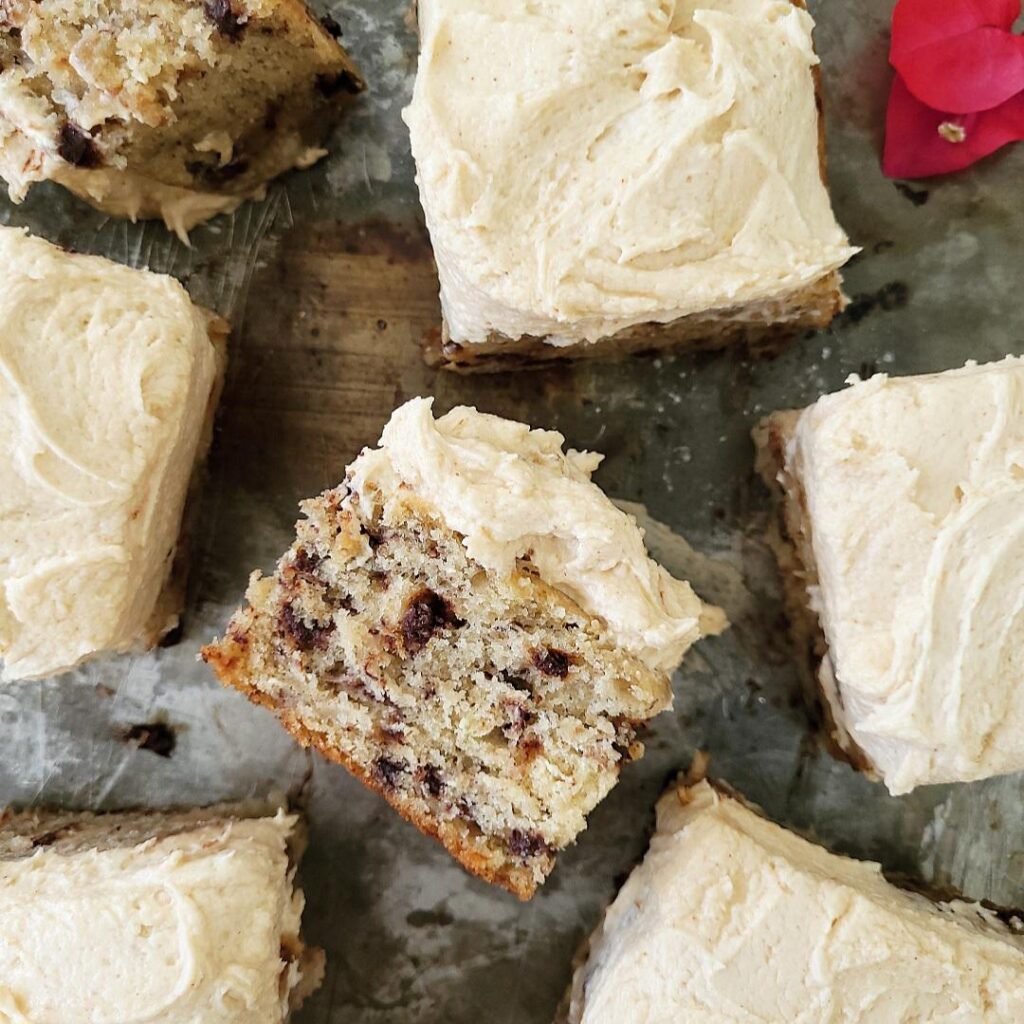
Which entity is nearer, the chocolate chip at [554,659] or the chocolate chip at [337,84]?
the chocolate chip at [554,659]

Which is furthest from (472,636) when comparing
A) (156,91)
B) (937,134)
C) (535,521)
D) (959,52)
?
(959,52)

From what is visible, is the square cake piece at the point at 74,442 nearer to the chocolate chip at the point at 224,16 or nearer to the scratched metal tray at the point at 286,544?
the scratched metal tray at the point at 286,544

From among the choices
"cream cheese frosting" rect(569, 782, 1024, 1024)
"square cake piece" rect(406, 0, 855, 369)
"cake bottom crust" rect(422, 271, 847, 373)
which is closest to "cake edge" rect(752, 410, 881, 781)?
"cake bottom crust" rect(422, 271, 847, 373)

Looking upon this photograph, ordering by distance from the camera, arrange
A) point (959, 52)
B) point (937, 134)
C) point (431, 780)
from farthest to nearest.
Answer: point (937, 134), point (959, 52), point (431, 780)

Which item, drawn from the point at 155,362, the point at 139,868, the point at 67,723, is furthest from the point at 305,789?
the point at 155,362

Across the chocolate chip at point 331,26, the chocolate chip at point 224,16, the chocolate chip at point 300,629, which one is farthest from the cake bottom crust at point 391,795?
the chocolate chip at point 331,26

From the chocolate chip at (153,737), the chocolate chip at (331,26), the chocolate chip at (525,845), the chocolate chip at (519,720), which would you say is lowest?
the chocolate chip at (153,737)

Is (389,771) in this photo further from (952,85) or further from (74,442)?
(952,85)

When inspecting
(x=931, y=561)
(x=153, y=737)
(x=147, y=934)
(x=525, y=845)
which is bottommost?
(x=147, y=934)

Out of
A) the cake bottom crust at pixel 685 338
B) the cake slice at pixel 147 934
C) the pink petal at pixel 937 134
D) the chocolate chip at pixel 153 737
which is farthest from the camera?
the chocolate chip at pixel 153 737
